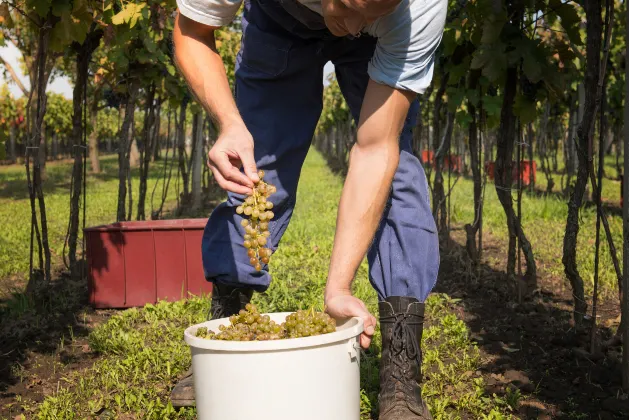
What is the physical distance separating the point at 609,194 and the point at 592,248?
6212 millimetres

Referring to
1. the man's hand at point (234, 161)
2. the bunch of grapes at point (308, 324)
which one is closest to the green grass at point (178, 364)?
the bunch of grapes at point (308, 324)

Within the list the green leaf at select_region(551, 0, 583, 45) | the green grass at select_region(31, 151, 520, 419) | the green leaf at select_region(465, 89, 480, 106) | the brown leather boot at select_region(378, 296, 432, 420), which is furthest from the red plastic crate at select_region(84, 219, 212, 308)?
the green leaf at select_region(551, 0, 583, 45)

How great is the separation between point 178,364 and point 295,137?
1.11m

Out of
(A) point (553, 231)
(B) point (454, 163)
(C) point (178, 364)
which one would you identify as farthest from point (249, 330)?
(B) point (454, 163)

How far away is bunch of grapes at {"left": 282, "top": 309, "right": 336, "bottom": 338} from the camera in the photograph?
162 centimetres

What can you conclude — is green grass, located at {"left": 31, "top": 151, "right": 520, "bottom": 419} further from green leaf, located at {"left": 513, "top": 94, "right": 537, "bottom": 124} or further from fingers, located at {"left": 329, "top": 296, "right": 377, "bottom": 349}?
green leaf, located at {"left": 513, "top": 94, "right": 537, "bottom": 124}

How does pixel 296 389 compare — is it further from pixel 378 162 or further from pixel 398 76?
pixel 398 76

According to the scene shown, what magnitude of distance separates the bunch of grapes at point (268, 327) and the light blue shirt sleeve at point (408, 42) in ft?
2.20

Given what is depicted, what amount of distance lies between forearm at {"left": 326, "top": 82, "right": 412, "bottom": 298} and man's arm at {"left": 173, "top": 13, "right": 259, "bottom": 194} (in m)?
0.35

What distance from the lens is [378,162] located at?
196 cm

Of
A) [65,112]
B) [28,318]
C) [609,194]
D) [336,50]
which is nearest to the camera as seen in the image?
[336,50]

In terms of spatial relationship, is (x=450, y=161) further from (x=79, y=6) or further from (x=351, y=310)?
(x=351, y=310)

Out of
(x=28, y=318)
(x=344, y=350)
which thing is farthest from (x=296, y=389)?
(x=28, y=318)

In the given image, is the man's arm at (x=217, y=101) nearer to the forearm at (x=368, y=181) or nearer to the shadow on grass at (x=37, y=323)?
the forearm at (x=368, y=181)
